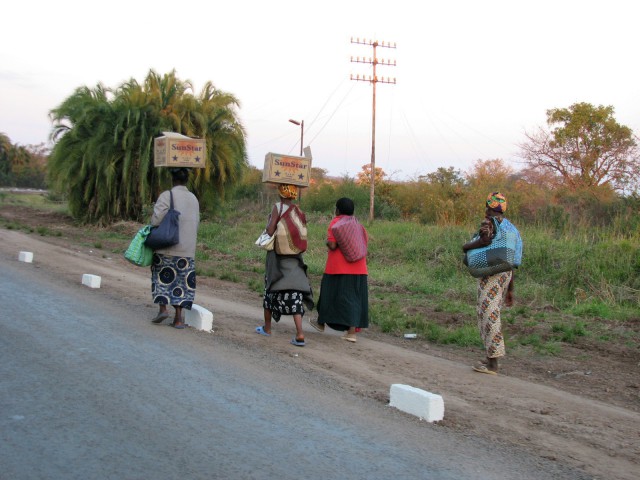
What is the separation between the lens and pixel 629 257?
1306 centimetres

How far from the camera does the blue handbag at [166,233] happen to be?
7711mm

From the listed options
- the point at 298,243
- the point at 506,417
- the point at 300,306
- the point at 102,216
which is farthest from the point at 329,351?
the point at 102,216

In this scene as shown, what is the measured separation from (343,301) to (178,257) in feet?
6.55

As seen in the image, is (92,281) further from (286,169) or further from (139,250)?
(286,169)

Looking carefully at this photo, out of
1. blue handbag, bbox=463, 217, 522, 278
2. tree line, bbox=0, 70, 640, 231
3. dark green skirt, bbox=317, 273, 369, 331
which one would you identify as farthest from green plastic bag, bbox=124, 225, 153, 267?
tree line, bbox=0, 70, 640, 231

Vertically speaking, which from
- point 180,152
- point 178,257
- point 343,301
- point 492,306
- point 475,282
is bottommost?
point 475,282

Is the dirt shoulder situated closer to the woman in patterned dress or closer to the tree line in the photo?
the woman in patterned dress

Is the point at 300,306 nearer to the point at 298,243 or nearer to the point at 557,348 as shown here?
the point at 298,243

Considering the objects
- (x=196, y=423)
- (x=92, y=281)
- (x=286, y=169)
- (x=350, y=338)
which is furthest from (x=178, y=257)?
(x=92, y=281)

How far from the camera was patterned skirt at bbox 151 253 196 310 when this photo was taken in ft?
26.2

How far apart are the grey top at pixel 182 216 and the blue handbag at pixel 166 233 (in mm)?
97

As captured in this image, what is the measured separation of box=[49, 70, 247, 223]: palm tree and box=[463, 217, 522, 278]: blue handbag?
21.9 m

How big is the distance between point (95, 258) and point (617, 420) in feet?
44.8

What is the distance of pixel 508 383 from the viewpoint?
6996 mm
